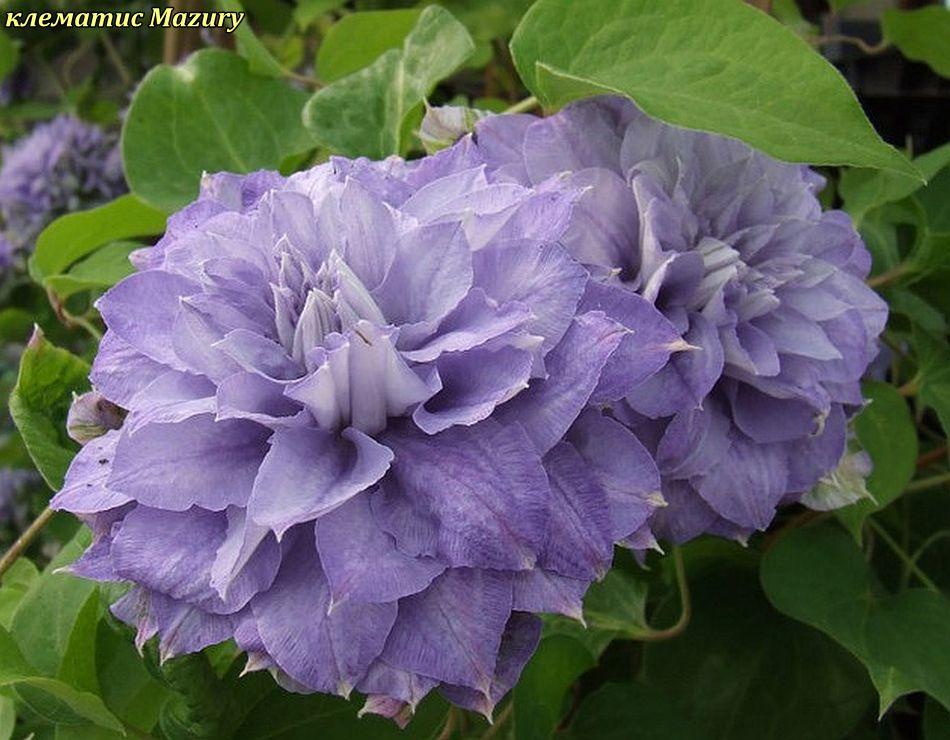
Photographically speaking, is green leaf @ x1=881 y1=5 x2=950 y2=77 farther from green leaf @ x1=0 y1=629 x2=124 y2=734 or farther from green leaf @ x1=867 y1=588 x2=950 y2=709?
green leaf @ x1=0 y1=629 x2=124 y2=734

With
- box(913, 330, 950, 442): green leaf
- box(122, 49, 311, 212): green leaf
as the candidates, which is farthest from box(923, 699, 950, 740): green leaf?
box(122, 49, 311, 212): green leaf

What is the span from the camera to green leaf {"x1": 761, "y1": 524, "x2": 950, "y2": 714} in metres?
0.34

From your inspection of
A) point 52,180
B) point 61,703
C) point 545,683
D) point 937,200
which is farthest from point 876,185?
point 52,180

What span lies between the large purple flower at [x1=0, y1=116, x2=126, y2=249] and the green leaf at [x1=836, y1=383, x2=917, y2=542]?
20.8 inches

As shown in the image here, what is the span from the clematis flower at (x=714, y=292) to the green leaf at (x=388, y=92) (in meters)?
0.07

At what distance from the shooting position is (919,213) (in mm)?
Result: 434

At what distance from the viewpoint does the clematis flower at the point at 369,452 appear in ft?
0.69

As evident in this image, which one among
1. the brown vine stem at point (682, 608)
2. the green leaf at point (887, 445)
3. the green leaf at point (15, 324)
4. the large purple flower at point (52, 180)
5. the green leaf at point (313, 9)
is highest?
the green leaf at point (313, 9)

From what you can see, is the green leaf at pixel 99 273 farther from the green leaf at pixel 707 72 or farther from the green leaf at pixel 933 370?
the green leaf at pixel 933 370

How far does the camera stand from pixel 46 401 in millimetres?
304

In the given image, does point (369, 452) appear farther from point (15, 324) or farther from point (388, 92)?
point (15, 324)

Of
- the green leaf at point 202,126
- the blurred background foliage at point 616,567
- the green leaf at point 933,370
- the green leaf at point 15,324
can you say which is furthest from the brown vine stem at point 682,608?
the green leaf at point 15,324

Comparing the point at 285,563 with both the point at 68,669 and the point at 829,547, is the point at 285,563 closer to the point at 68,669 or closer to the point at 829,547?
the point at 68,669

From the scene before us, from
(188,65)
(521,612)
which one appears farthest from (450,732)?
(188,65)
